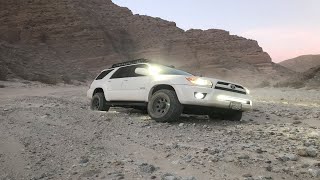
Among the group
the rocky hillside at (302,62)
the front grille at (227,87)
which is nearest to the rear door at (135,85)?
the front grille at (227,87)

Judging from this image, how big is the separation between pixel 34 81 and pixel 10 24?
130 feet

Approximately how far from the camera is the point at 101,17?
84625 millimetres

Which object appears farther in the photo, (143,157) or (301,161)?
(143,157)

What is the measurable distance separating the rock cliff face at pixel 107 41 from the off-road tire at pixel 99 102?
49.1m

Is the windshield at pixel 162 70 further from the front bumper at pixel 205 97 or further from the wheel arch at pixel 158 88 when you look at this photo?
the front bumper at pixel 205 97

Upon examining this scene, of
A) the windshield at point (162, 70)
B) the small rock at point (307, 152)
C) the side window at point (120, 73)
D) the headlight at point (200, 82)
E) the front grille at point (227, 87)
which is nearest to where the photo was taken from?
the small rock at point (307, 152)

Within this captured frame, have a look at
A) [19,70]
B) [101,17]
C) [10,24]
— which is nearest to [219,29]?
[101,17]

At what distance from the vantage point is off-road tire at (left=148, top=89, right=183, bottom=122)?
362 inches

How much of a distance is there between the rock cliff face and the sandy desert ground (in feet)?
174

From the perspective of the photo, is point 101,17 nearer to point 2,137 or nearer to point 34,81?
point 34,81

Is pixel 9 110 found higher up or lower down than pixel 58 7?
lower down

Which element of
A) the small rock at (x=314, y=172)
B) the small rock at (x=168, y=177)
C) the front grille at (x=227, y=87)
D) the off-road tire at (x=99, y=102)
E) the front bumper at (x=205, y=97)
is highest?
the front grille at (x=227, y=87)

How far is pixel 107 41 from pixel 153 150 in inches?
2811

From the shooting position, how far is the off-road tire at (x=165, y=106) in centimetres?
920
